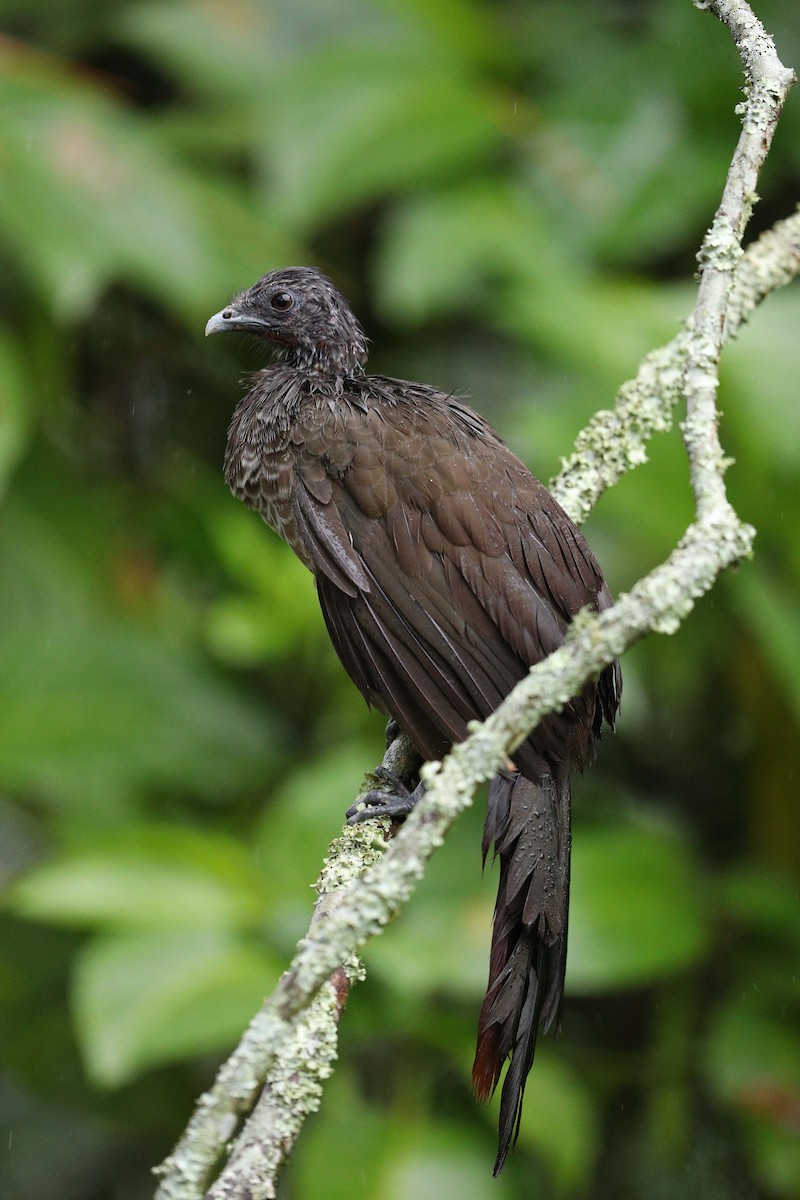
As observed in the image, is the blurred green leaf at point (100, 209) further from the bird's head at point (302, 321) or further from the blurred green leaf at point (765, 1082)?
the blurred green leaf at point (765, 1082)

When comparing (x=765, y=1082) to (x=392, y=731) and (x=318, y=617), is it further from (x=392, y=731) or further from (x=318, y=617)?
(x=318, y=617)

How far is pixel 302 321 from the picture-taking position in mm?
2580

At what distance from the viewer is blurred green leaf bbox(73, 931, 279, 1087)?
2945 mm

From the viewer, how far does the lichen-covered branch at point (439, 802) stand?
1253 mm

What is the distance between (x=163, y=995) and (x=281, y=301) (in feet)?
5.04

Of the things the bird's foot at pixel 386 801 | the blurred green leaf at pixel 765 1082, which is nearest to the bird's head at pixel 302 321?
the bird's foot at pixel 386 801

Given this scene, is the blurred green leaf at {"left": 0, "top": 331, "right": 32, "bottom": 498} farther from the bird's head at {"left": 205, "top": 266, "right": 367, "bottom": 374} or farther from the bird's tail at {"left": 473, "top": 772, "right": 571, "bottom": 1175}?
the bird's tail at {"left": 473, "top": 772, "right": 571, "bottom": 1175}

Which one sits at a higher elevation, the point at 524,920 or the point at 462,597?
the point at 462,597

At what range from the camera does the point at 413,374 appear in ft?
13.8

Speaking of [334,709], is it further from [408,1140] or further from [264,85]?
[264,85]

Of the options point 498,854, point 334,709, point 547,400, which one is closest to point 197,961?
point 334,709

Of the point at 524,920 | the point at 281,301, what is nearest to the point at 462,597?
the point at 524,920

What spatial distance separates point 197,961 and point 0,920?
98cm

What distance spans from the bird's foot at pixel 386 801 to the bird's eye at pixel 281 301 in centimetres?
93
